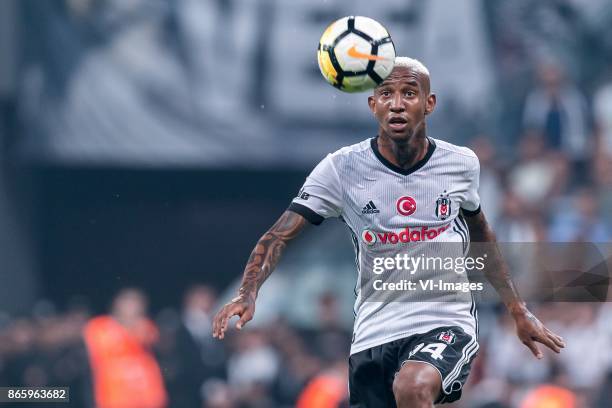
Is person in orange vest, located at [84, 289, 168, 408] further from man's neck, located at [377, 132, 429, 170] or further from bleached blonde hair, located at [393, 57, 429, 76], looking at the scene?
bleached blonde hair, located at [393, 57, 429, 76]

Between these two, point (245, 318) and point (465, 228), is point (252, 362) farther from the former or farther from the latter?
point (245, 318)

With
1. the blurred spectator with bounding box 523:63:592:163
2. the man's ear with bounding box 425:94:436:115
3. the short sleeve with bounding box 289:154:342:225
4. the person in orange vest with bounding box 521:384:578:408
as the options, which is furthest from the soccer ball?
the blurred spectator with bounding box 523:63:592:163

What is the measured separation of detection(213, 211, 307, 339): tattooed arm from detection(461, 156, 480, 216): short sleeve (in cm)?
100

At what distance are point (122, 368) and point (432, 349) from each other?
951cm

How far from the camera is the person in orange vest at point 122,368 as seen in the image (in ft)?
53.3

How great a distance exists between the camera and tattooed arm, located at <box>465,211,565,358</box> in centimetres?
781

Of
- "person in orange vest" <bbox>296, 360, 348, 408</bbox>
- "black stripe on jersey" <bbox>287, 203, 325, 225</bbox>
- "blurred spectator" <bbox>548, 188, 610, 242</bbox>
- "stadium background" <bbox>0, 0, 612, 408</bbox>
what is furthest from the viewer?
"stadium background" <bbox>0, 0, 612, 408</bbox>

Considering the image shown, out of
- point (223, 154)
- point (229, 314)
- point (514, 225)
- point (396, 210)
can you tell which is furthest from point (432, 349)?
point (223, 154)

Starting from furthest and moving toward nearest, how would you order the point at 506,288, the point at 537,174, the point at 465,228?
the point at 537,174 < the point at 506,288 < the point at 465,228

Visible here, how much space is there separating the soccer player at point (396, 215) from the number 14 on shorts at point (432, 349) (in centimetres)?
1

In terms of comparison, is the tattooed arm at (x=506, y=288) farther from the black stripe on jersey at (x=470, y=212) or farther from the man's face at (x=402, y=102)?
the man's face at (x=402, y=102)

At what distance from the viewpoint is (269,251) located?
25.3 feet

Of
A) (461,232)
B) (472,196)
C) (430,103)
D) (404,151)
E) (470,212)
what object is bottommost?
(461,232)

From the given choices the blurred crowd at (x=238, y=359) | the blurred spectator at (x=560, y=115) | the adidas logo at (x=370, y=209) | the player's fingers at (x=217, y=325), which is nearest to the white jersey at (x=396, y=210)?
the adidas logo at (x=370, y=209)
